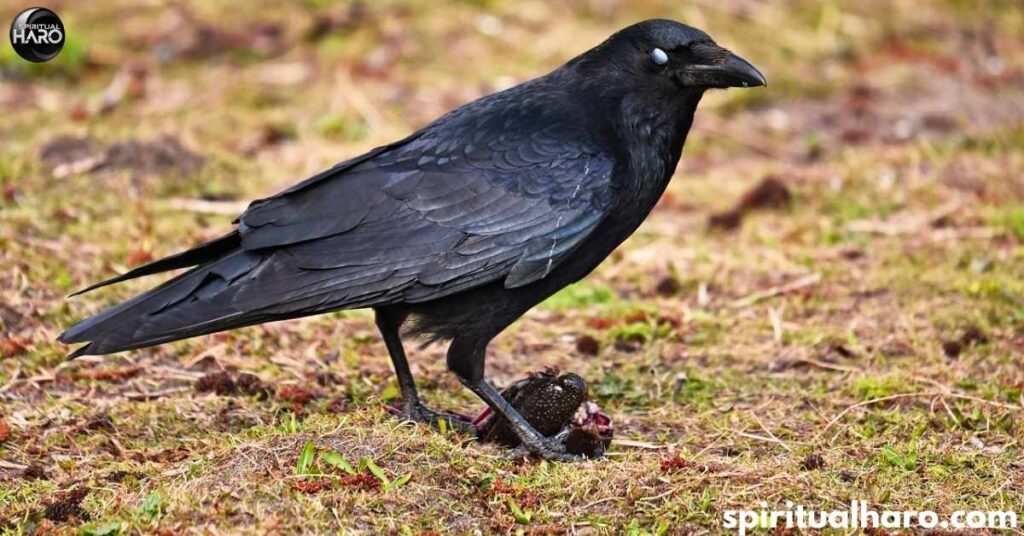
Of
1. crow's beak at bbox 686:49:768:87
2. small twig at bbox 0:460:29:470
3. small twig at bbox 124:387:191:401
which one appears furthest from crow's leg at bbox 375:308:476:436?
crow's beak at bbox 686:49:768:87

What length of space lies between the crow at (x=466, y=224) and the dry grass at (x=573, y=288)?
19.5 inches

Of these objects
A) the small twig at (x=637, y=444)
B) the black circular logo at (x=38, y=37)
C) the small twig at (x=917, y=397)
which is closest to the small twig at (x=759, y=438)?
the small twig at (x=917, y=397)

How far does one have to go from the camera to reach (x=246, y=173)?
28.5 feet

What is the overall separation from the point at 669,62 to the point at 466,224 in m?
1.12

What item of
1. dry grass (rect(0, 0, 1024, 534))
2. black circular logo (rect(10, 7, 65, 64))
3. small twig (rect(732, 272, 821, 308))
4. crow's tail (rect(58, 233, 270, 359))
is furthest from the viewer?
black circular logo (rect(10, 7, 65, 64))

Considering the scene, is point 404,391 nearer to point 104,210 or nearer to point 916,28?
point 104,210

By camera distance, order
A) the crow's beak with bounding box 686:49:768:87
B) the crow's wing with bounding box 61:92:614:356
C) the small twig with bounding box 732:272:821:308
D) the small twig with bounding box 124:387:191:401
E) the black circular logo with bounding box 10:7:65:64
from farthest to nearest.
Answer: the black circular logo with bounding box 10:7:65:64 → the small twig with bounding box 732:272:821:308 → the small twig with bounding box 124:387:191:401 → the crow's beak with bounding box 686:49:768:87 → the crow's wing with bounding box 61:92:614:356

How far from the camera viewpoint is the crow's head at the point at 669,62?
209 inches

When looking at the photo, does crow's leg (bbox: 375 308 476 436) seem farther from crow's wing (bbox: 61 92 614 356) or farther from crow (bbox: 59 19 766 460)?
crow's wing (bbox: 61 92 614 356)

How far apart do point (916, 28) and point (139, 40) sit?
729 centimetres

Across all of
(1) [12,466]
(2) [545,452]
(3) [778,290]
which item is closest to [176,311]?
(1) [12,466]

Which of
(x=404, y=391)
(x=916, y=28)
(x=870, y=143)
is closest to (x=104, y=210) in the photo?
(x=404, y=391)

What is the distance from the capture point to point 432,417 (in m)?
5.41

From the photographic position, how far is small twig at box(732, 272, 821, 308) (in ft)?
23.2
